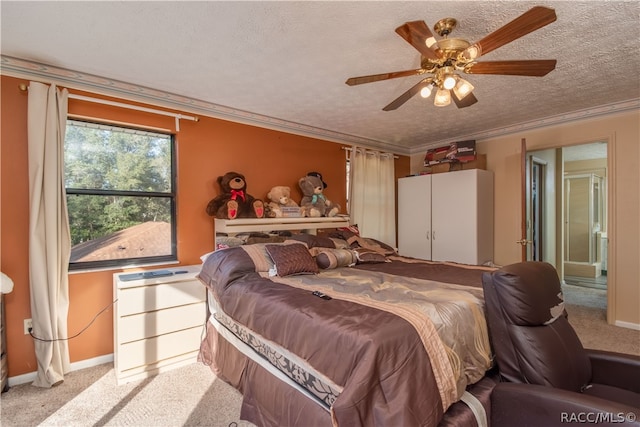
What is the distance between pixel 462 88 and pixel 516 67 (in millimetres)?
292

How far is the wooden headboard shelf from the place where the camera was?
309 centimetres

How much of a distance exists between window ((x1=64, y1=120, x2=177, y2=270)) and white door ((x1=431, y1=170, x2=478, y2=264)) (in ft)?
11.4

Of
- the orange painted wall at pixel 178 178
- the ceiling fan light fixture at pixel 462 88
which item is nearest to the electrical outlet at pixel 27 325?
the orange painted wall at pixel 178 178

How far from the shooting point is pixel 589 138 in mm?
3529

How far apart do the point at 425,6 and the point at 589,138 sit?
3096mm

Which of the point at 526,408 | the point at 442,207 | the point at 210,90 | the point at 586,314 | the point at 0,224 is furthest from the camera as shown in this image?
the point at 442,207

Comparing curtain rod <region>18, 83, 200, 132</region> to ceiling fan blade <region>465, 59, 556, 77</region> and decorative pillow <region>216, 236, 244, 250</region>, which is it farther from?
ceiling fan blade <region>465, 59, 556, 77</region>

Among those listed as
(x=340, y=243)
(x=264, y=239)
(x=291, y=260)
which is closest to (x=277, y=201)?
(x=264, y=239)

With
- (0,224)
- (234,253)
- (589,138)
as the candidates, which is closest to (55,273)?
(0,224)

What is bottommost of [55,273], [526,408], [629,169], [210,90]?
[526,408]

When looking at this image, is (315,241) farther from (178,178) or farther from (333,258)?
(178,178)

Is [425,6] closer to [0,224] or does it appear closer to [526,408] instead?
[526,408]

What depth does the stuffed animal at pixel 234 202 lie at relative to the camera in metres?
3.11

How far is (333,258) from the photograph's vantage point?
9.30ft
